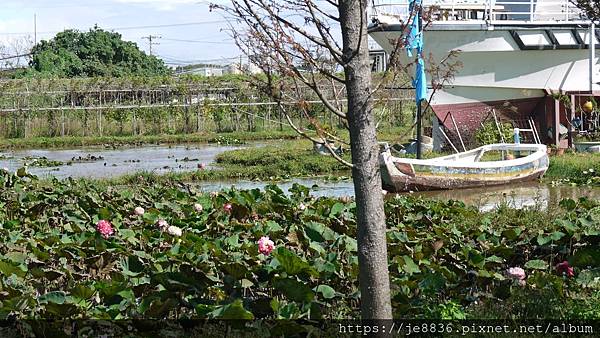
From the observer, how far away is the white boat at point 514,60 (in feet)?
76.1

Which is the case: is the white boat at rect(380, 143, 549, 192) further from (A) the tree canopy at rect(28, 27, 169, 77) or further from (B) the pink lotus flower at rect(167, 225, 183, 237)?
(A) the tree canopy at rect(28, 27, 169, 77)

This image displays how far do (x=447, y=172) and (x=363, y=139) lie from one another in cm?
1157

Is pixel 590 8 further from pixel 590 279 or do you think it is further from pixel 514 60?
pixel 514 60

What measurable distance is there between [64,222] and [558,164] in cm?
1304

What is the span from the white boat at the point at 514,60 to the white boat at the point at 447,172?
6.62m

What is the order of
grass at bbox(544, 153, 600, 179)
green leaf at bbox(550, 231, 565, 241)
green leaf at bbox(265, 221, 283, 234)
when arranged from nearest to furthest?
green leaf at bbox(550, 231, 565, 241) < green leaf at bbox(265, 221, 283, 234) < grass at bbox(544, 153, 600, 179)

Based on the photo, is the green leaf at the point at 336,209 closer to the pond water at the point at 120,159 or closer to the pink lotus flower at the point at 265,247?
the pink lotus flower at the point at 265,247

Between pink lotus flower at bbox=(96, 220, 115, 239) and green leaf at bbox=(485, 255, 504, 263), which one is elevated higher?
pink lotus flower at bbox=(96, 220, 115, 239)

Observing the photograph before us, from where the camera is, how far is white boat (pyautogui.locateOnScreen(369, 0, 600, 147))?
23203 mm

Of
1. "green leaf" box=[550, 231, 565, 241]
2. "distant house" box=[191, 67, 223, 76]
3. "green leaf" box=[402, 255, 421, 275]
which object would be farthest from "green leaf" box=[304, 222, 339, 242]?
"distant house" box=[191, 67, 223, 76]

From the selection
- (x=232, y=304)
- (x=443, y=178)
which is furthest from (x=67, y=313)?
(x=443, y=178)

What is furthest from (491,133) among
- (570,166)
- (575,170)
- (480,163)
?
(480,163)

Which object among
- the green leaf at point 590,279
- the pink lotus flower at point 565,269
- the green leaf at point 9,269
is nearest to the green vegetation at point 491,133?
the pink lotus flower at point 565,269

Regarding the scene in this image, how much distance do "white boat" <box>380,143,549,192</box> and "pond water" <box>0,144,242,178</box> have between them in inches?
267
